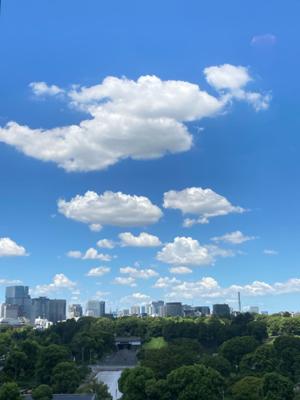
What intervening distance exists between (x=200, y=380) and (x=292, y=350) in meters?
17.4

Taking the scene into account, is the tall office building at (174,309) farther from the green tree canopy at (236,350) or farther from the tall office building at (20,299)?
the green tree canopy at (236,350)

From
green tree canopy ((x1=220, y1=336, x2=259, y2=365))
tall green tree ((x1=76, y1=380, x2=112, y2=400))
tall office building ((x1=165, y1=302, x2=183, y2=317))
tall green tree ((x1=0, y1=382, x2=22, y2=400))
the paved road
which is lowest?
the paved road

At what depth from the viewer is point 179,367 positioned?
37.1 metres

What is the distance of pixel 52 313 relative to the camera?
168m

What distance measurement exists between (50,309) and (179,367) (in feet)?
448

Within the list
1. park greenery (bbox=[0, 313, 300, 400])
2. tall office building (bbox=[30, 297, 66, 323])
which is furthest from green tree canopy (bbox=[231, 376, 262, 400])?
tall office building (bbox=[30, 297, 66, 323])

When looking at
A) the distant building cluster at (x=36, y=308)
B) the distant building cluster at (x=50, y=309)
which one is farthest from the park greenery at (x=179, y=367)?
the distant building cluster at (x=36, y=308)

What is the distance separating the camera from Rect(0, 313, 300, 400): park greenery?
32.1m

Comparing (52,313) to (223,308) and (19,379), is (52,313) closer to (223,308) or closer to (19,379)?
(223,308)

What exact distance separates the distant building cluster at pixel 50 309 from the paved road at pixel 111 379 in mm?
73033

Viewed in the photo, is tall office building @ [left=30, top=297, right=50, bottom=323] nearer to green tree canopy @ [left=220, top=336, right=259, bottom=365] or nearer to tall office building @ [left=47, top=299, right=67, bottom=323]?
tall office building @ [left=47, top=299, right=67, bottom=323]

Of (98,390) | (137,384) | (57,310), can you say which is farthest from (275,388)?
(57,310)

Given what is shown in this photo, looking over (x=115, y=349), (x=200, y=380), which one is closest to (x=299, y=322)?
(x=115, y=349)

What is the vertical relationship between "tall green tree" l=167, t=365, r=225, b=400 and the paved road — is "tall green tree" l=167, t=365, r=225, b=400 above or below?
above
